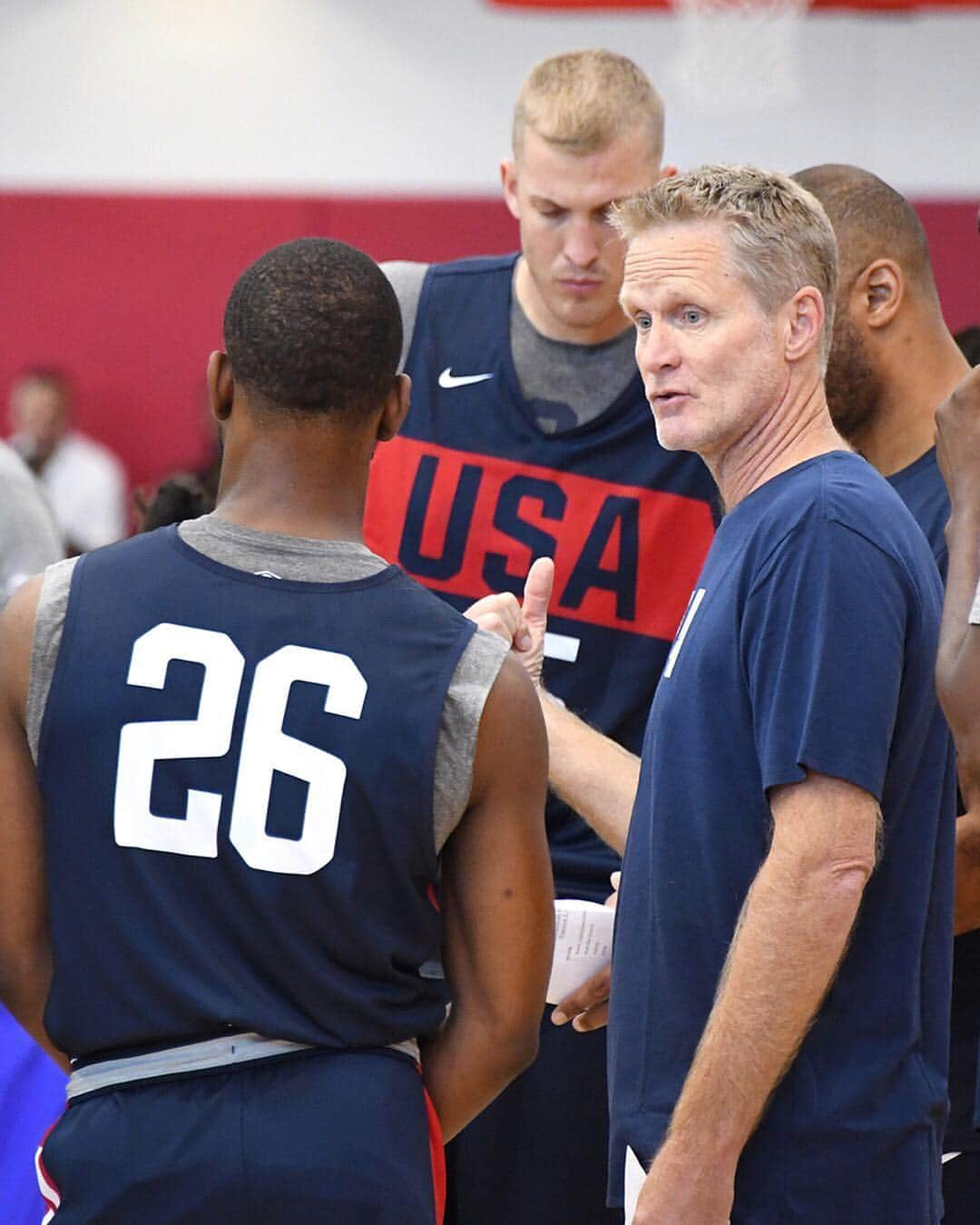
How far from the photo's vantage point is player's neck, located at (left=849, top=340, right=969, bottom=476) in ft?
7.95

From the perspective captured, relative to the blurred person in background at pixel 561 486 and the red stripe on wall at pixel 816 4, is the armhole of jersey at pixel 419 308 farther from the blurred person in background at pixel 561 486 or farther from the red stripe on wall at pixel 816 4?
the red stripe on wall at pixel 816 4

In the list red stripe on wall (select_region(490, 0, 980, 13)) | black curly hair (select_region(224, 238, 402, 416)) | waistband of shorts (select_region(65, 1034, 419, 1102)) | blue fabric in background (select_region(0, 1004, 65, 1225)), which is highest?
red stripe on wall (select_region(490, 0, 980, 13))

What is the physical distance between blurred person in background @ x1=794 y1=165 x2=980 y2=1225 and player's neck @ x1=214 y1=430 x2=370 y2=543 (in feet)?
3.01

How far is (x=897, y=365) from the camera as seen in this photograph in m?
2.45

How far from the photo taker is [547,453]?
267 centimetres

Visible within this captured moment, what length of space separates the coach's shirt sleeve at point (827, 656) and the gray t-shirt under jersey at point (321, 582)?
0.91 ft

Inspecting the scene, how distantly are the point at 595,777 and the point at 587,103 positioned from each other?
109 cm

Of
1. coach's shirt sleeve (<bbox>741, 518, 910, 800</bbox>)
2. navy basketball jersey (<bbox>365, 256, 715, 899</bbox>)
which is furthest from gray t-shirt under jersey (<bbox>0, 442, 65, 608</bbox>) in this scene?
coach's shirt sleeve (<bbox>741, 518, 910, 800</bbox>)

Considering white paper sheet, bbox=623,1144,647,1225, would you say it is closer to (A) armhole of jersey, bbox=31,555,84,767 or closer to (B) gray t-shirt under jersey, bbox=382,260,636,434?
(A) armhole of jersey, bbox=31,555,84,767

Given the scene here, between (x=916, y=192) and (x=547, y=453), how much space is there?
23.1 ft

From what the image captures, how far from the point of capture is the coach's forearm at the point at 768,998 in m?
1.70

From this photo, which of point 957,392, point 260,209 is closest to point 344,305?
point 957,392

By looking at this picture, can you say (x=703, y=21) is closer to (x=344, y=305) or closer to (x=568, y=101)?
(x=568, y=101)

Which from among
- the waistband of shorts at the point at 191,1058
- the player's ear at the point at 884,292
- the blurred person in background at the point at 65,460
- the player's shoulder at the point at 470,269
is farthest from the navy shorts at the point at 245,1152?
the blurred person in background at the point at 65,460
